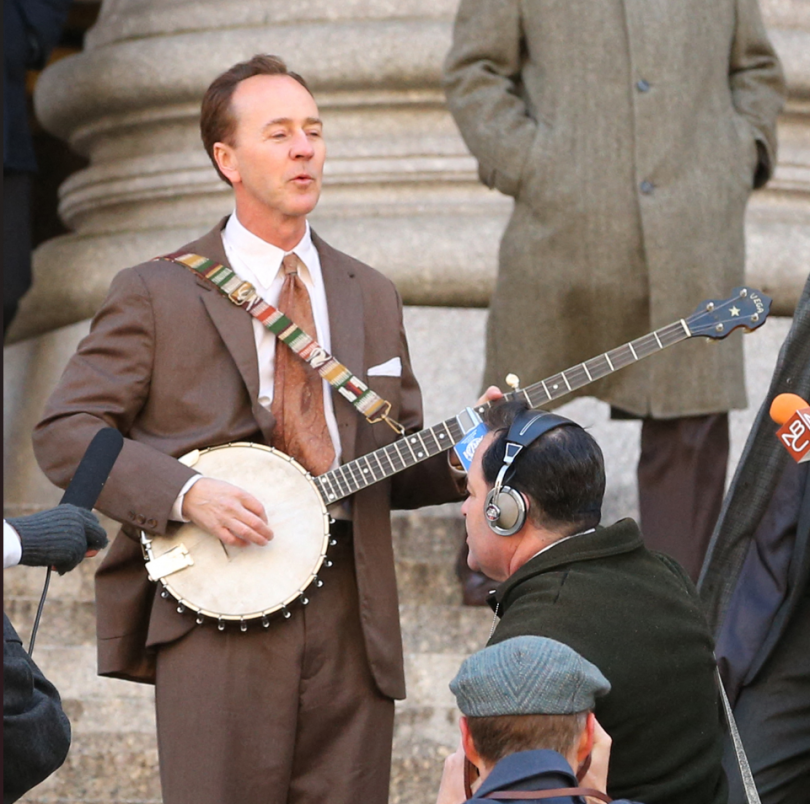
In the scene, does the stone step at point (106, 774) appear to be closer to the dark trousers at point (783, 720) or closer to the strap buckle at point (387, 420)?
the strap buckle at point (387, 420)

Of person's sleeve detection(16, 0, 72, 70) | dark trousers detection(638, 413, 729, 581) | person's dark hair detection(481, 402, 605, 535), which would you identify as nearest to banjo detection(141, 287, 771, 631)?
person's dark hair detection(481, 402, 605, 535)

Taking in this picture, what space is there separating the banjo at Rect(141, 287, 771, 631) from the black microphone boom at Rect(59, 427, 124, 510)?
541 millimetres

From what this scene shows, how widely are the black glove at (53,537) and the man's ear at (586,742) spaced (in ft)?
2.79

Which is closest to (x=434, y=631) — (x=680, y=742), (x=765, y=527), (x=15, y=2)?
(x=765, y=527)

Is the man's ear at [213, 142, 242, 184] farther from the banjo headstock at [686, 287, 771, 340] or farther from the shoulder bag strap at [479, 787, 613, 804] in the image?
the shoulder bag strap at [479, 787, 613, 804]

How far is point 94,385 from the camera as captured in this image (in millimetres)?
3883

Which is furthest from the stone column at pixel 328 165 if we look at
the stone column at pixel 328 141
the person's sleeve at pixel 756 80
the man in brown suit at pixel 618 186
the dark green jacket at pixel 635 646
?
the dark green jacket at pixel 635 646

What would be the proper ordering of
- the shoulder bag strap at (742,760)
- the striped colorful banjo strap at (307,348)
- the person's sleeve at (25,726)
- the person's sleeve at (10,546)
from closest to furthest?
the person's sleeve at (10,546) → the person's sleeve at (25,726) → the shoulder bag strap at (742,760) → the striped colorful banjo strap at (307,348)

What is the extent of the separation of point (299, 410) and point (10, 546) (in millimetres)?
1250

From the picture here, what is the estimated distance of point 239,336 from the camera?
3.94m

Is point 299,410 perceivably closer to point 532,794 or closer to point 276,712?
point 276,712

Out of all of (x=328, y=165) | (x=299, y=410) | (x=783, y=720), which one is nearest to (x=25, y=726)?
(x=299, y=410)

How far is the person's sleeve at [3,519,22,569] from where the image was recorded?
2797 mm

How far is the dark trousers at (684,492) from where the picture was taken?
5383 millimetres
